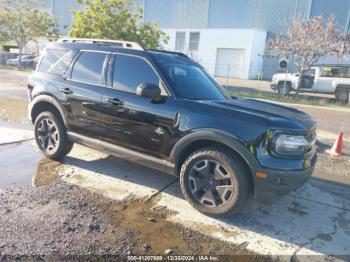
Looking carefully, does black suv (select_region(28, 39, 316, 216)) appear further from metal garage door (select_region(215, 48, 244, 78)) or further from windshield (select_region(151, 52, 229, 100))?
metal garage door (select_region(215, 48, 244, 78))

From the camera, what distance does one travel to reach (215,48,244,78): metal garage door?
34406 mm

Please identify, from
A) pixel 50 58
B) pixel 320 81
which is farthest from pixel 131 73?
pixel 320 81

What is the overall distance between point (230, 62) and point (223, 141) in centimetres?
3376

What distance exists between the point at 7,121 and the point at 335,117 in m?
11.4

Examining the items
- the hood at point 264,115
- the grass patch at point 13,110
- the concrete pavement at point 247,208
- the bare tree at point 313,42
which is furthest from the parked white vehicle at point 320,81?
the hood at point 264,115

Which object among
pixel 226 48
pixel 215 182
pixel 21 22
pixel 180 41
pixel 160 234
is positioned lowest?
pixel 160 234

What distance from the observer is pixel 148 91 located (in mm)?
3689

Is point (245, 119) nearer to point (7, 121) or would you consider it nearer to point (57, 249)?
point (57, 249)

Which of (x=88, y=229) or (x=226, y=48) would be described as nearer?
(x=88, y=229)

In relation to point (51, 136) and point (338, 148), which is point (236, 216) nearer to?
point (51, 136)

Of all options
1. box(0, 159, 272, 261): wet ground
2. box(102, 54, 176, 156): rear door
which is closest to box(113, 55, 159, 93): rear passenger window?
box(102, 54, 176, 156): rear door

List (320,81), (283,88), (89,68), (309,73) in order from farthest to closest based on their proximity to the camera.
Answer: (283,88) < (309,73) < (320,81) < (89,68)

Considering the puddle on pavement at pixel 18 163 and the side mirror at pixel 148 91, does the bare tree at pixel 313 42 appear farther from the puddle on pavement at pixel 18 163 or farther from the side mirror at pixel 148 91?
the puddle on pavement at pixel 18 163

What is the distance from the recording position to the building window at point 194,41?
37950 millimetres
